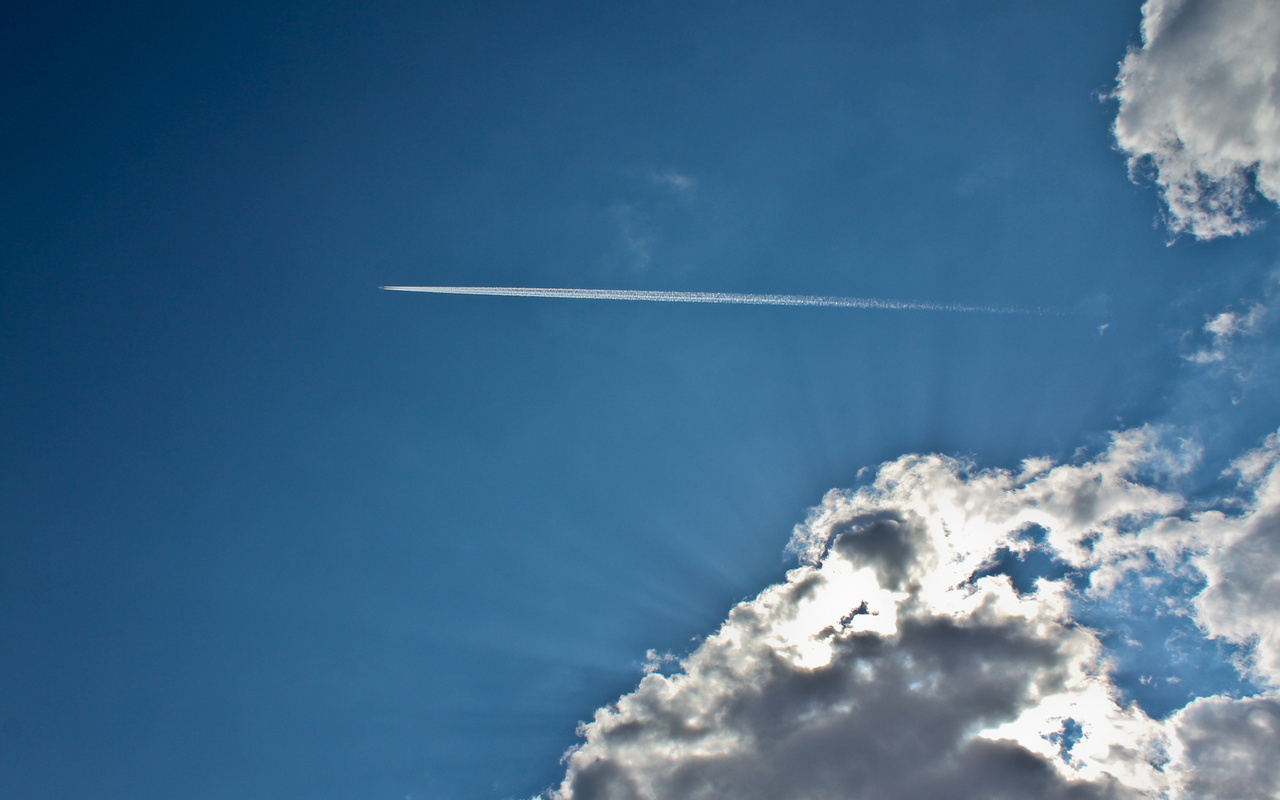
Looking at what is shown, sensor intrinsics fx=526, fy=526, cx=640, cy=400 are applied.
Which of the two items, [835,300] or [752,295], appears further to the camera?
[752,295]

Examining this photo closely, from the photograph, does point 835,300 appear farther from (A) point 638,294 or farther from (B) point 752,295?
(A) point 638,294

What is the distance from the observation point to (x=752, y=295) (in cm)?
5812

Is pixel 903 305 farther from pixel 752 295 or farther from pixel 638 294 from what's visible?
pixel 638 294

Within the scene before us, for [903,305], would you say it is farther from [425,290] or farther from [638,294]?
[425,290]

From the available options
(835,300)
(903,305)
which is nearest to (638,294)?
(835,300)

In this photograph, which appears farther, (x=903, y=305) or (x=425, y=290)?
(x=425, y=290)

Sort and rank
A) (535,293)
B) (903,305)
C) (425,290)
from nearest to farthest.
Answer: (903,305) → (425,290) → (535,293)

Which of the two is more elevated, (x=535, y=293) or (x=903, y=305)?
(x=535, y=293)

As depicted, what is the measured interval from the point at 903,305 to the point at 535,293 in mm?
40407

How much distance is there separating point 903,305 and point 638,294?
90.7 ft

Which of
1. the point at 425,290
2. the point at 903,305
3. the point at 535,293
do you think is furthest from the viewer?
the point at 535,293

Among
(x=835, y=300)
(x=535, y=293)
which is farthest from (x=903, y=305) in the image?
(x=535, y=293)

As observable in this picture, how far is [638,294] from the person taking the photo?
59750 mm

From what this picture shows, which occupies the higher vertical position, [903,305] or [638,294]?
[638,294]
